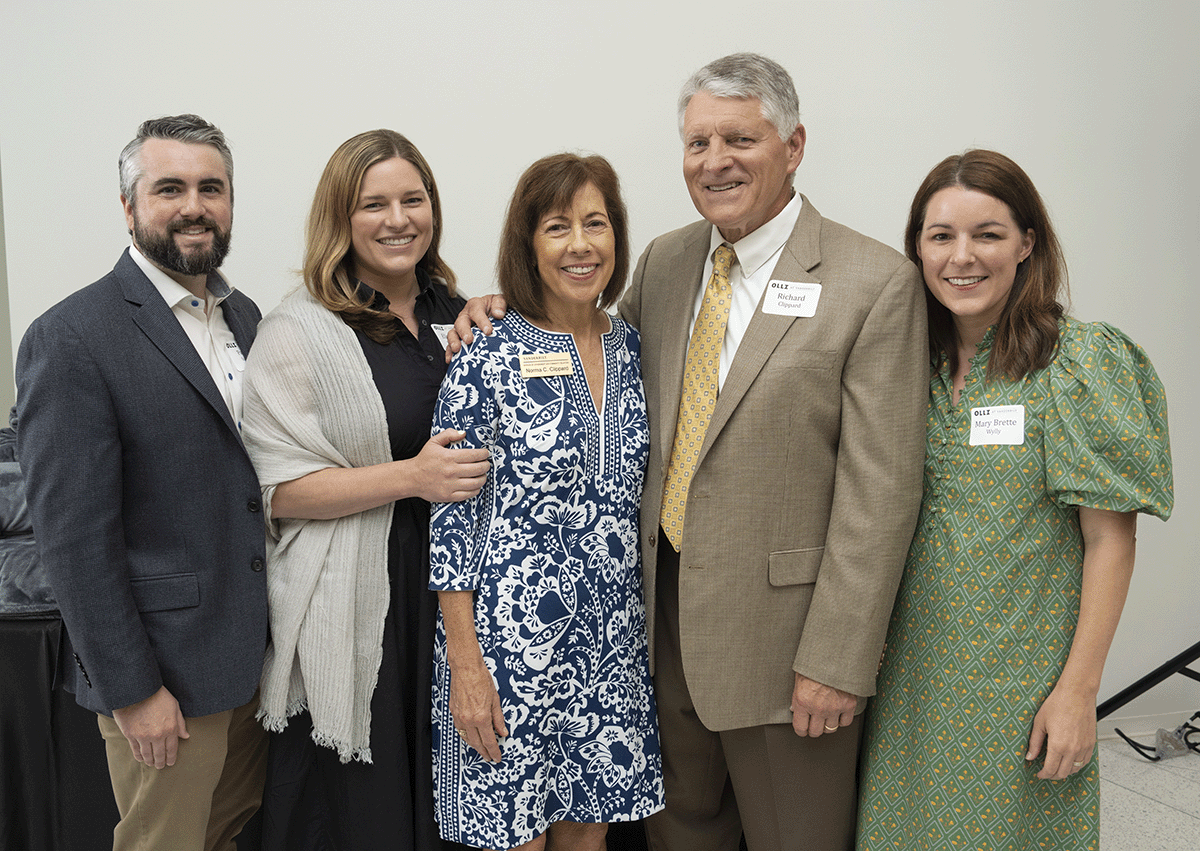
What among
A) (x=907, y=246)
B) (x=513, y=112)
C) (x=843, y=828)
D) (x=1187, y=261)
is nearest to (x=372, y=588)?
(x=843, y=828)

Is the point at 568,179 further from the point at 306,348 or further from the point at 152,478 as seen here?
the point at 152,478

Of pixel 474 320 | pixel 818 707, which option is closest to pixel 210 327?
pixel 474 320

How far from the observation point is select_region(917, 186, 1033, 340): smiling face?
5.56ft

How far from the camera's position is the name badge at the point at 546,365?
170cm

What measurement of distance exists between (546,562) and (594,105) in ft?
6.97

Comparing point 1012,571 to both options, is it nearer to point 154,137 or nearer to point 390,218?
point 390,218

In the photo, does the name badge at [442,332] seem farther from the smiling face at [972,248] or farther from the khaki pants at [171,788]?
the smiling face at [972,248]

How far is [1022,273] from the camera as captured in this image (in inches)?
68.9

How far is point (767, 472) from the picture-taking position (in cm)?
172

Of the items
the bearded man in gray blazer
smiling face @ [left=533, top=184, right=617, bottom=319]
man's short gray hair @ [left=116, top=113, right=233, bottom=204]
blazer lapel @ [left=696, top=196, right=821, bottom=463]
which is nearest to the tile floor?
blazer lapel @ [left=696, top=196, right=821, bottom=463]

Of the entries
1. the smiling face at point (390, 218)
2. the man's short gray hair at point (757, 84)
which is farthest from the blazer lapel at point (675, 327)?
the smiling face at point (390, 218)

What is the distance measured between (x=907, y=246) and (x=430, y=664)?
151 centimetres

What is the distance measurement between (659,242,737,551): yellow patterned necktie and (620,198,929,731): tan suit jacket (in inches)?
1.4

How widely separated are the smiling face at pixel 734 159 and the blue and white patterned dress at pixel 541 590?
0.47 m
